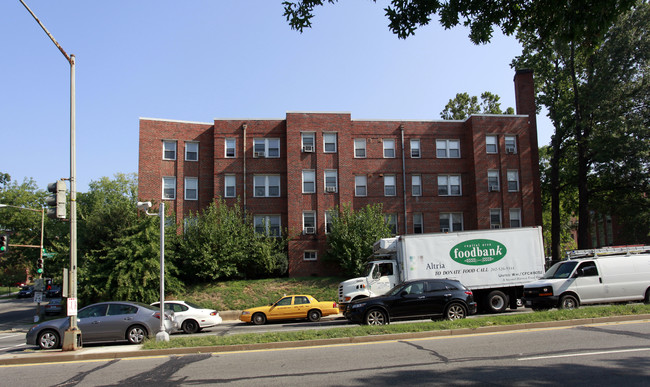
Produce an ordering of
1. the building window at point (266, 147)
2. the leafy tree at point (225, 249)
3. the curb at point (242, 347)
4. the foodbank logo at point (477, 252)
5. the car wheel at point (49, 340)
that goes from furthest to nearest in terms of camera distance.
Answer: the building window at point (266, 147)
the leafy tree at point (225, 249)
the foodbank logo at point (477, 252)
the car wheel at point (49, 340)
the curb at point (242, 347)

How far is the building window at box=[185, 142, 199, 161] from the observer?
1326 inches

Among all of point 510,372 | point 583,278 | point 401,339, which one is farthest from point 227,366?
point 583,278

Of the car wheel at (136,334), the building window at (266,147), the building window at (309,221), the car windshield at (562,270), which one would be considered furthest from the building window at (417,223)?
the car wheel at (136,334)

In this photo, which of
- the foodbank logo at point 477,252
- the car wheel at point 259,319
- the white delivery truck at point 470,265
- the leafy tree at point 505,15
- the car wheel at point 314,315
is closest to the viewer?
the leafy tree at point 505,15

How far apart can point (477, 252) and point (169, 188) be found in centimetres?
2187

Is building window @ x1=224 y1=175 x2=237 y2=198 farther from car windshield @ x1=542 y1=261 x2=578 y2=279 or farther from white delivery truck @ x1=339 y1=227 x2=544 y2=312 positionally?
car windshield @ x1=542 y1=261 x2=578 y2=279

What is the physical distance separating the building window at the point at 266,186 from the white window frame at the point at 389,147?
8.09 meters

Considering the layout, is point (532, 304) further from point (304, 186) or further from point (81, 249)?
point (81, 249)

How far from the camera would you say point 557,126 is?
38.3 meters

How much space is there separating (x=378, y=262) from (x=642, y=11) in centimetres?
2797

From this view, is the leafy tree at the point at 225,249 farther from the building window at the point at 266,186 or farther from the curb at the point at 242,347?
the curb at the point at 242,347

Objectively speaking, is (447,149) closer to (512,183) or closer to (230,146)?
(512,183)

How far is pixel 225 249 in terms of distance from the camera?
96.3 ft

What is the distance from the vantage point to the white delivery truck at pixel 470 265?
19.8m
